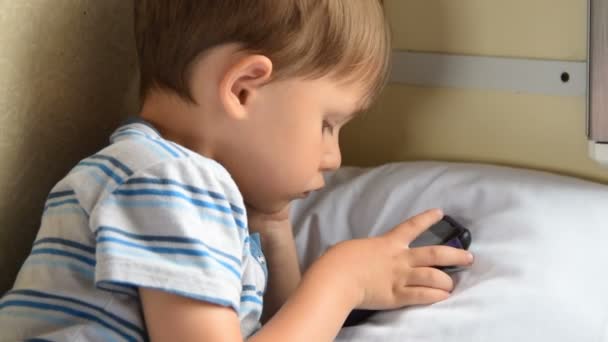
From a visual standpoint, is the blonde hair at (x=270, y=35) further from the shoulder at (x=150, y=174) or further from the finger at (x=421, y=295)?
the finger at (x=421, y=295)

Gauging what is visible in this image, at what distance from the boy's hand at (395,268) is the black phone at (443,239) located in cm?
2

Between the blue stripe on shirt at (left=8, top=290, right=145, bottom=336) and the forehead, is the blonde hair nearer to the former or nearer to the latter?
the forehead

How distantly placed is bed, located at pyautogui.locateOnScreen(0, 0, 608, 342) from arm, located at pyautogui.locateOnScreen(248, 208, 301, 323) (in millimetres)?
48

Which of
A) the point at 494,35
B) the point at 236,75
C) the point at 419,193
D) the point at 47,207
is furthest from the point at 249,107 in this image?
the point at 494,35

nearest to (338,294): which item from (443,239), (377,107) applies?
(443,239)

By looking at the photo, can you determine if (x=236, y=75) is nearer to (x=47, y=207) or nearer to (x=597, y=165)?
(x=47, y=207)

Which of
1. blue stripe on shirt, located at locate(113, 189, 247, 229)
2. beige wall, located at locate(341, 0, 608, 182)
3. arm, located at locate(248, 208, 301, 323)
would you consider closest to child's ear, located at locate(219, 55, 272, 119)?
blue stripe on shirt, located at locate(113, 189, 247, 229)

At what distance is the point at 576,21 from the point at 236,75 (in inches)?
18.8

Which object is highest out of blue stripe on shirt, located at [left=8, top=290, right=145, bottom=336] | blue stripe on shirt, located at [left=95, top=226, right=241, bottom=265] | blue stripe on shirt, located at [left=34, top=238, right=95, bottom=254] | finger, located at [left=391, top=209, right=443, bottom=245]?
blue stripe on shirt, located at [left=95, top=226, right=241, bottom=265]

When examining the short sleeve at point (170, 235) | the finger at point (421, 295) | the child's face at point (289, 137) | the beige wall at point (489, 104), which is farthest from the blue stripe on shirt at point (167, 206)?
the beige wall at point (489, 104)

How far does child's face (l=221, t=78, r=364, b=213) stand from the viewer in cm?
74

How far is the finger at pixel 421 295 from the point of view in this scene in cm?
79

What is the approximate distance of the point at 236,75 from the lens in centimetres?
71

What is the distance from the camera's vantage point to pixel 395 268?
836mm
